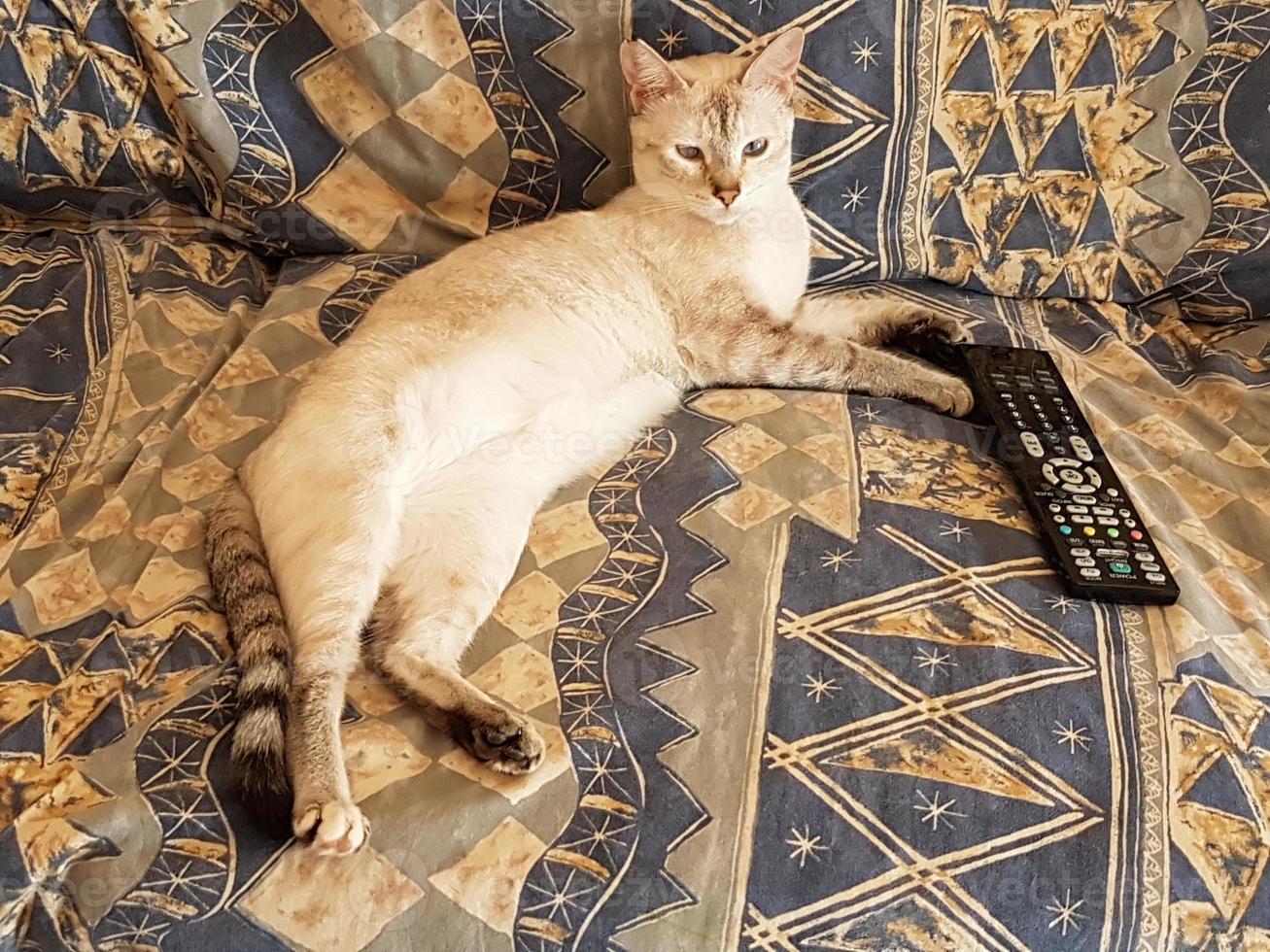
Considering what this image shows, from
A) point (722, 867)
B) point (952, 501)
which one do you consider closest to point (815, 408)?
point (952, 501)

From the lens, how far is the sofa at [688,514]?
1.02m

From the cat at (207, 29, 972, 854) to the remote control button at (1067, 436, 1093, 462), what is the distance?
191 mm

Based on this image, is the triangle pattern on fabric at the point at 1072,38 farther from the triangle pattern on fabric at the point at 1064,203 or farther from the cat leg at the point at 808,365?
the cat leg at the point at 808,365

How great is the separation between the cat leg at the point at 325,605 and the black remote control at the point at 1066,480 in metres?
0.98

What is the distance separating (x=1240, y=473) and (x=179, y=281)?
202 cm

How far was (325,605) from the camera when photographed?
4.16 ft

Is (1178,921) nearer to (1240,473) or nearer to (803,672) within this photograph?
(803,672)

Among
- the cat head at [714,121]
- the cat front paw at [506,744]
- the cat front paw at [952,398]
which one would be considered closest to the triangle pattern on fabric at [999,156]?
the cat head at [714,121]

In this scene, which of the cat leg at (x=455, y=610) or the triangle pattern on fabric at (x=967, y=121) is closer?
the cat leg at (x=455, y=610)

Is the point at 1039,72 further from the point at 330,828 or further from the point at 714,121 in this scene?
the point at 330,828

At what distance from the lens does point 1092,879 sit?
3.30 ft

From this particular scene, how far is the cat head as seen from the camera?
1.68 metres

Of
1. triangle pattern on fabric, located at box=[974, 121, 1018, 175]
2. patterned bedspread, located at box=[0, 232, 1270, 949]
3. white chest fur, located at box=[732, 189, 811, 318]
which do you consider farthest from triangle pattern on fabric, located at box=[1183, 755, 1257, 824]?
triangle pattern on fabric, located at box=[974, 121, 1018, 175]

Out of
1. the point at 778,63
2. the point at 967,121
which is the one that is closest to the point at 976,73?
the point at 967,121
